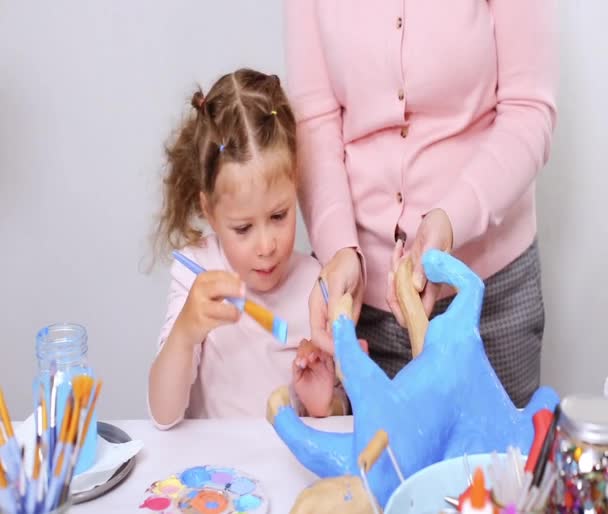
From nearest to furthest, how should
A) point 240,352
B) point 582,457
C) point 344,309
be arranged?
point 582,457
point 344,309
point 240,352

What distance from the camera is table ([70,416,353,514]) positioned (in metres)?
0.72

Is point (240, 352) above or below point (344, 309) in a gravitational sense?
below

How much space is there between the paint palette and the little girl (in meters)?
0.18

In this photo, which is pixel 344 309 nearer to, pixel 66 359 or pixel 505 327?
pixel 66 359

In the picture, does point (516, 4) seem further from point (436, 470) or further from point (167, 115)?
point (167, 115)

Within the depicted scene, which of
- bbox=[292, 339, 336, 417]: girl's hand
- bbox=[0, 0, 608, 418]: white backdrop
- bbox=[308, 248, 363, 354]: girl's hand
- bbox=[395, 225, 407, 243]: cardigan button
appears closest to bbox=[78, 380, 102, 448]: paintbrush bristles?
bbox=[308, 248, 363, 354]: girl's hand

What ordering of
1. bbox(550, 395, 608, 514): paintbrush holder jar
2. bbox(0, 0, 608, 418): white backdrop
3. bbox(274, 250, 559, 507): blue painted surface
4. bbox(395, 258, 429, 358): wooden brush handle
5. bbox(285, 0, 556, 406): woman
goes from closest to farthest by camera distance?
bbox(550, 395, 608, 514): paintbrush holder jar → bbox(274, 250, 559, 507): blue painted surface → bbox(395, 258, 429, 358): wooden brush handle → bbox(285, 0, 556, 406): woman → bbox(0, 0, 608, 418): white backdrop

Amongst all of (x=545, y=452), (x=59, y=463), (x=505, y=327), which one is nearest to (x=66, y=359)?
(x=59, y=463)

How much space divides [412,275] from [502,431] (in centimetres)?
18

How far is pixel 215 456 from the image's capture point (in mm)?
789

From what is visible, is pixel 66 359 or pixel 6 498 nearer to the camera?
pixel 6 498

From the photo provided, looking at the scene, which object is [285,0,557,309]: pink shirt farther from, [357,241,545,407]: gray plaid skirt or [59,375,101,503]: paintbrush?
Result: [59,375,101,503]: paintbrush

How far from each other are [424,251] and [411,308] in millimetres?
95

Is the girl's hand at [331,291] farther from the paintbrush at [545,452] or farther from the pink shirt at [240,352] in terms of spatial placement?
the paintbrush at [545,452]
